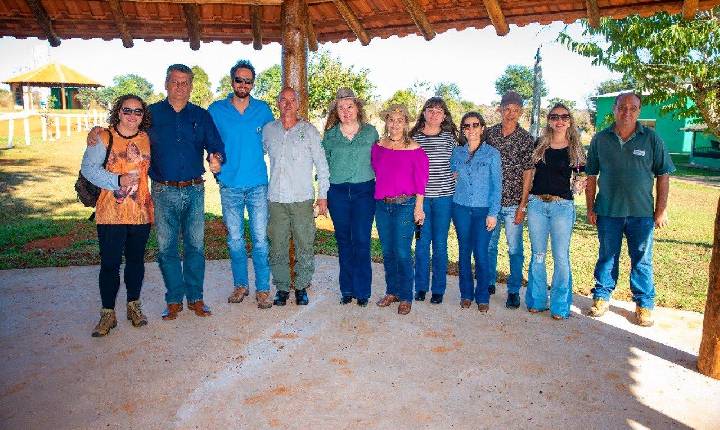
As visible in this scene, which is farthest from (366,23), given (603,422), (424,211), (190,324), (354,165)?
(603,422)

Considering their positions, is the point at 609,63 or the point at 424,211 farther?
the point at 609,63

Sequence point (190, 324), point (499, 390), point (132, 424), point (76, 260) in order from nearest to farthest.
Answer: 1. point (132, 424)
2. point (499, 390)
3. point (190, 324)
4. point (76, 260)

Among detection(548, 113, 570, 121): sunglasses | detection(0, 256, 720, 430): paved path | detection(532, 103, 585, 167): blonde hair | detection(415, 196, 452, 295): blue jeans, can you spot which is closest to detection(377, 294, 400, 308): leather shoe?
detection(0, 256, 720, 430): paved path

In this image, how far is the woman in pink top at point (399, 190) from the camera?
16.3ft

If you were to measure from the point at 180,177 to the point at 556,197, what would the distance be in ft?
11.6

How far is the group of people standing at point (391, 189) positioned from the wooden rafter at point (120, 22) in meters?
1.49

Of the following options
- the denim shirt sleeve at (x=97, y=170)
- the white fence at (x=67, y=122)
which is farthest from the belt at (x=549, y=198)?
the white fence at (x=67, y=122)

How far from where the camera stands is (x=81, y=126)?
113 feet

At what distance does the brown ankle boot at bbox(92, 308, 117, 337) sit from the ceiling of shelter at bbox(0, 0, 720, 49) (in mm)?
3080

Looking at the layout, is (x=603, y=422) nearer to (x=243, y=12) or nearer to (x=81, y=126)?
(x=243, y=12)

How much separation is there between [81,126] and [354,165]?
115ft

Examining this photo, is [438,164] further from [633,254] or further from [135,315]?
[135,315]

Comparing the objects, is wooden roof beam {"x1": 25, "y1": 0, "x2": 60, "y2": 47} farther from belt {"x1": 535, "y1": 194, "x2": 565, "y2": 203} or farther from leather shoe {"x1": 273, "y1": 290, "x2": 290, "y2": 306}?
belt {"x1": 535, "y1": 194, "x2": 565, "y2": 203}

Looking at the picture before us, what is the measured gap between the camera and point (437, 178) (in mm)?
5137
